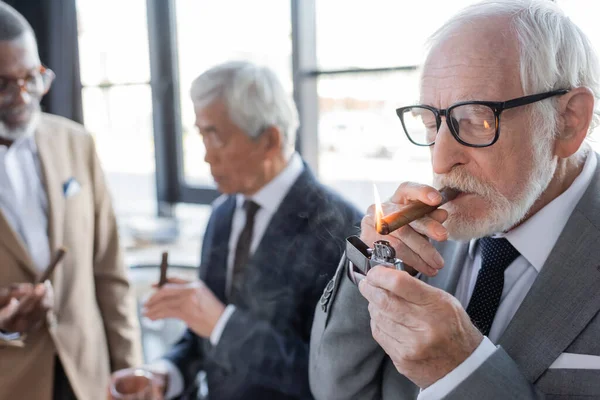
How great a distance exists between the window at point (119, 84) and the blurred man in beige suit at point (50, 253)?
162cm

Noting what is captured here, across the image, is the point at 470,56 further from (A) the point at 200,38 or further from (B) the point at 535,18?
(A) the point at 200,38

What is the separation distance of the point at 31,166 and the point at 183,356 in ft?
2.88

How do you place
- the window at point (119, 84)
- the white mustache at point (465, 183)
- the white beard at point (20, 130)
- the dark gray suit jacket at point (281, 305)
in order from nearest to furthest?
the white mustache at point (465, 183) < the dark gray suit jacket at point (281, 305) < the white beard at point (20, 130) < the window at point (119, 84)

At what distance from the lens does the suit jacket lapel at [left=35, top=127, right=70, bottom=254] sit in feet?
5.73

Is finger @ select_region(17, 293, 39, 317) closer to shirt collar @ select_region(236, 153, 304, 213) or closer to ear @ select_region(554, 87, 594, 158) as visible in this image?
shirt collar @ select_region(236, 153, 304, 213)

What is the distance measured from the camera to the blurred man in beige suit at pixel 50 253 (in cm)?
163

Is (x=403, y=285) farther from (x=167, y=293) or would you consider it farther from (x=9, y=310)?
(x=9, y=310)

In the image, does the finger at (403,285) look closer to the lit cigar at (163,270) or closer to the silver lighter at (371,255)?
the silver lighter at (371,255)

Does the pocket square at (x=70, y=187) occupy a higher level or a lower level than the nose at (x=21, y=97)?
lower

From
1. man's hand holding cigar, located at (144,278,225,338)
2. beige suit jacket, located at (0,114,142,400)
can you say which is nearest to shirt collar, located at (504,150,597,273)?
man's hand holding cigar, located at (144,278,225,338)

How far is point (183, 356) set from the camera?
1.72 metres

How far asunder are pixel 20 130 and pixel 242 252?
0.89 m

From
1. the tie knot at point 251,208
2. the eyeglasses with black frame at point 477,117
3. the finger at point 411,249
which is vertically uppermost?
the eyeglasses with black frame at point 477,117

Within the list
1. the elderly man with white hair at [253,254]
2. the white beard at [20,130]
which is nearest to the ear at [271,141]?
the elderly man with white hair at [253,254]
